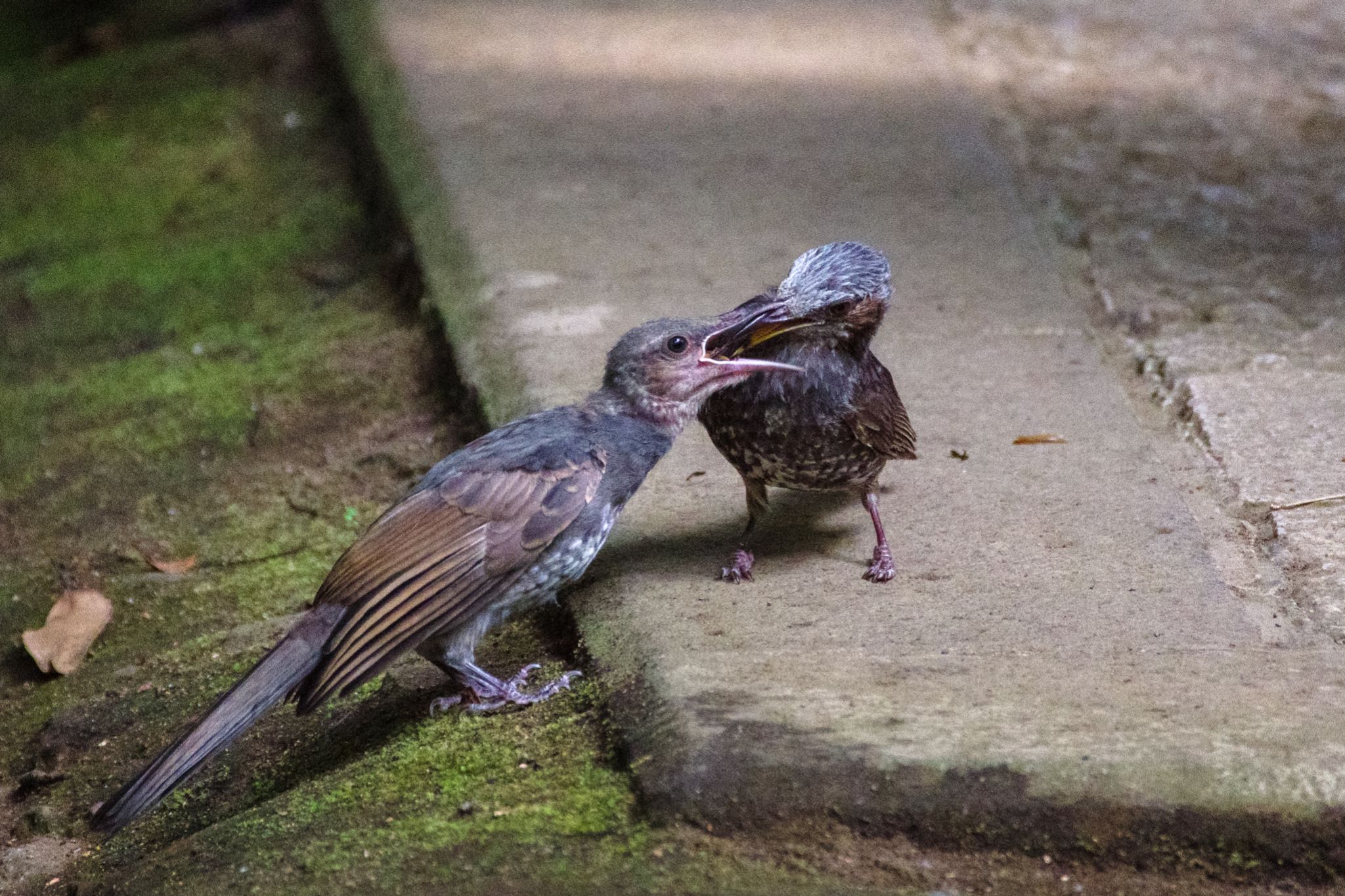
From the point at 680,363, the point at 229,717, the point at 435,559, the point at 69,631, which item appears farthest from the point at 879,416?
the point at 69,631

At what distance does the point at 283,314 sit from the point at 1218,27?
442 cm

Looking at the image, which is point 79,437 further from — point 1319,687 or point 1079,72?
point 1079,72

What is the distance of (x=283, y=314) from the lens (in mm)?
5227

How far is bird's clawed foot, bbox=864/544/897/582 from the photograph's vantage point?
10.4 feet

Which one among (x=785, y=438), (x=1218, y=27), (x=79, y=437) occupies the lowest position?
(x=1218, y=27)

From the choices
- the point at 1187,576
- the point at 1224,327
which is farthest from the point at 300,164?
the point at 1187,576

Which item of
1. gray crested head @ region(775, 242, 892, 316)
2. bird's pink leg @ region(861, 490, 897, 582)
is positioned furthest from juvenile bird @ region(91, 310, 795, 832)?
bird's pink leg @ region(861, 490, 897, 582)

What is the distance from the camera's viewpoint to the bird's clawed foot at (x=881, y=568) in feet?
10.4

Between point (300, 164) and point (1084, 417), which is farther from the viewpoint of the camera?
point (300, 164)

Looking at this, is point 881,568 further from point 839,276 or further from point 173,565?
point 173,565

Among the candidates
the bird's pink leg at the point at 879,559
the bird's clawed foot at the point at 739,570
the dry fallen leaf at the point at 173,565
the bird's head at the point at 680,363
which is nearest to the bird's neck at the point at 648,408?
the bird's head at the point at 680,363

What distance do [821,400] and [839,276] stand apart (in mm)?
278

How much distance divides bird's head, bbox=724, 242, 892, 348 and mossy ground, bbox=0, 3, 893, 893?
89 centimetres

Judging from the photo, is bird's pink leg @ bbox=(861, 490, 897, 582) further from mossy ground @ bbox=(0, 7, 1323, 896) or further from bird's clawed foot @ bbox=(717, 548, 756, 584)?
Answer: mossy ground @ bbox=(0, 7, 1323, 896)
